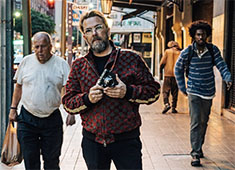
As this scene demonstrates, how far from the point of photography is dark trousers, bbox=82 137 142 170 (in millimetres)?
3168

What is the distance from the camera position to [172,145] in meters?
7.34

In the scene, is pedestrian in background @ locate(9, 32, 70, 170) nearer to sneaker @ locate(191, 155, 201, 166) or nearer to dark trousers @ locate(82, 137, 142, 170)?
dark trousers @ locate(82, 137, 142, 170)

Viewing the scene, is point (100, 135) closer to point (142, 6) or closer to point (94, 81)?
point (94, 81)

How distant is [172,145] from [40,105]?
3.56 metres

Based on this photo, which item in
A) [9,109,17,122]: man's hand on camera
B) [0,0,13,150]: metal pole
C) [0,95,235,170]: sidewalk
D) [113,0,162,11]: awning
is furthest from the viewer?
[113,0,162,11]: awning

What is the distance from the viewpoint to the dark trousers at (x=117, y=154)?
317cm

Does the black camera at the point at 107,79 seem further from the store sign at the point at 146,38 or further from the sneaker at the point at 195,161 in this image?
the store sign at the point at 146,38

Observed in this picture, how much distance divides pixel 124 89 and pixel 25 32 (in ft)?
12.8

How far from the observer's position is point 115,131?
Result: 10.2ft

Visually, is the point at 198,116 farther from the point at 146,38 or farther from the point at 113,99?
the point at 146,38

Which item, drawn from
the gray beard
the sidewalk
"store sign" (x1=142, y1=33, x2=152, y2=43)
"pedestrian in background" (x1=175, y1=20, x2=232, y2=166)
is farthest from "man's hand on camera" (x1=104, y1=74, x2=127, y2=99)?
"store sign" (x1=142, y1=33, x2=152, y2=43)

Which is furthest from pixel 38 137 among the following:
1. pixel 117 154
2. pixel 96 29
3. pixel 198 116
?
pixel 198 116

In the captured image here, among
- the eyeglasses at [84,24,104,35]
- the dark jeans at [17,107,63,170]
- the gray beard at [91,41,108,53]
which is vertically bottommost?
the dark jeans at [17,107,63,170]

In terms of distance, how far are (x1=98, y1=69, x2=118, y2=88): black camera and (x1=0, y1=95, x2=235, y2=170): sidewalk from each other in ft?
10.5
